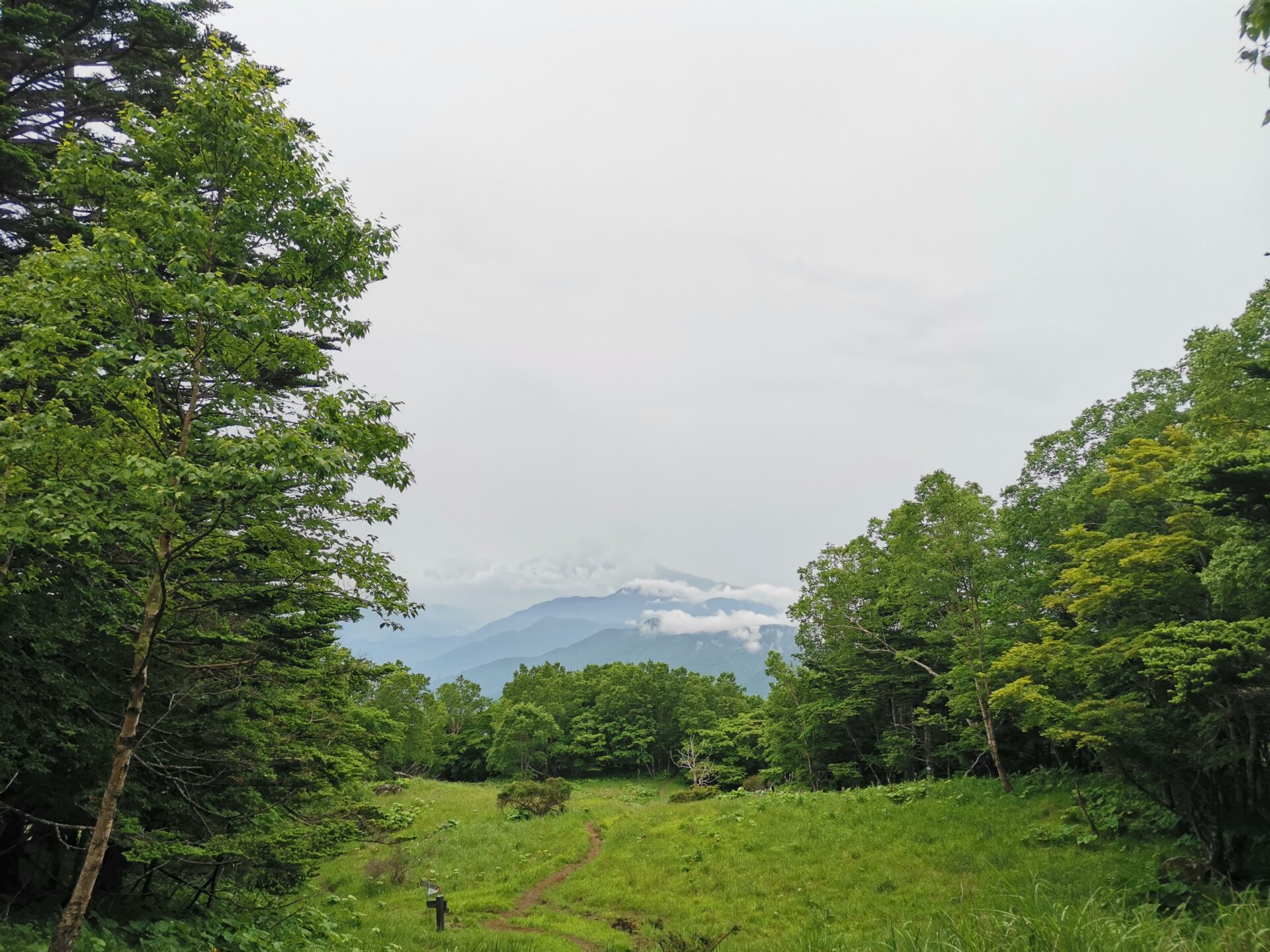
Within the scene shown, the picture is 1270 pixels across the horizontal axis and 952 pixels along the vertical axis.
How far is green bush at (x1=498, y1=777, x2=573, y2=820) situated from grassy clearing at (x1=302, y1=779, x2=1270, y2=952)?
2.68 meters

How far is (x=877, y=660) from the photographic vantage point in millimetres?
33719

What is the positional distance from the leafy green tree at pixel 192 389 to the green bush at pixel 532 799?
92.5ft

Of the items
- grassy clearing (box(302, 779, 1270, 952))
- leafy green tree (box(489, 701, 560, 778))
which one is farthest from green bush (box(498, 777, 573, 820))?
leafy green tree (box(489, 701, 560, 778))

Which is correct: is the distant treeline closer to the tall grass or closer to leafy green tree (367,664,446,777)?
the tall grass

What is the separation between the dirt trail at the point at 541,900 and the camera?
48.9 ft

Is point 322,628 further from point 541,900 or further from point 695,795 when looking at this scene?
point 695,795

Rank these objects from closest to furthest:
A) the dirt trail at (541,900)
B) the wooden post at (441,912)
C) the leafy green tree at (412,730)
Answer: the dirt trail at (541,900), the wooden post at (441,912), the leafy green tree at (412,730)

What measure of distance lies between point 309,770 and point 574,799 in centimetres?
2989

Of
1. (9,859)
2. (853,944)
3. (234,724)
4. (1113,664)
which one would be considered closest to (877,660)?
(1113,664)

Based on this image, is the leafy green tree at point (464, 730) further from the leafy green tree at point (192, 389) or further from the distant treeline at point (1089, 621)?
the leafy green tree at point (192, 389)

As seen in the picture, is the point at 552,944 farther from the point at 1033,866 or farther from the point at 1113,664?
the point at 1113,664

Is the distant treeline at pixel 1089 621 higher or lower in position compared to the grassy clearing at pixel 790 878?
higher

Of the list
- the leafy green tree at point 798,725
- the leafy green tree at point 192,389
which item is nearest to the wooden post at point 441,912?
the leafy green tree at point 192,389

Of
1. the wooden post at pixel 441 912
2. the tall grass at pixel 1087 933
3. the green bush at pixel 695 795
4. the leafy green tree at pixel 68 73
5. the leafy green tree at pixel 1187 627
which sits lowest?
the green bush at pixel 695 795
